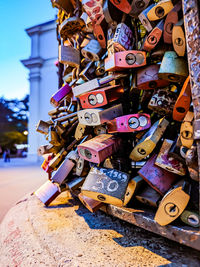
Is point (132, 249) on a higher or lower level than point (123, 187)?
lower

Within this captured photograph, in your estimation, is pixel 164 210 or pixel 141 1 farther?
pixel 141 1

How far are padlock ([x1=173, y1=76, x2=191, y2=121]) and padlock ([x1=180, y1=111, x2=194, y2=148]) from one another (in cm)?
4

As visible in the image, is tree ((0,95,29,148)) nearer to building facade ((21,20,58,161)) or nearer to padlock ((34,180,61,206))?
building facade ((21,20,58,161))

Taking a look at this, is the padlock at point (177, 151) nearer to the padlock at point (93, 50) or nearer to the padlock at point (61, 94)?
the padlock at point (93, 50)

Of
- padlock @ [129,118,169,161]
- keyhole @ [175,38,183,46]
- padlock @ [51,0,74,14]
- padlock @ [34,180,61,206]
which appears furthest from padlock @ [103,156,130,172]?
padlock @ [51,0,74,14]

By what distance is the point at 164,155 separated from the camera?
2.17 ft

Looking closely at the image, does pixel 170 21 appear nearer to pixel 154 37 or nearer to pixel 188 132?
pixel 154 37

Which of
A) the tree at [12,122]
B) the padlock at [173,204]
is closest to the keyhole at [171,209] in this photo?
the padlock at [173,204]

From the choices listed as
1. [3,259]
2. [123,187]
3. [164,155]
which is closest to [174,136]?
[164,155]

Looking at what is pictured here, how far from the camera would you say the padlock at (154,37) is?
686 mm

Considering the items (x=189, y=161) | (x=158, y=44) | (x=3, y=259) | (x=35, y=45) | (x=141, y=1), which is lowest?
(x=3, y=259)

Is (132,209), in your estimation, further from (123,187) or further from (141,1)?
(141,1)

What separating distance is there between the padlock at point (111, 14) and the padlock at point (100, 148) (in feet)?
1.70

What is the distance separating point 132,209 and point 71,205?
0.71 meters
